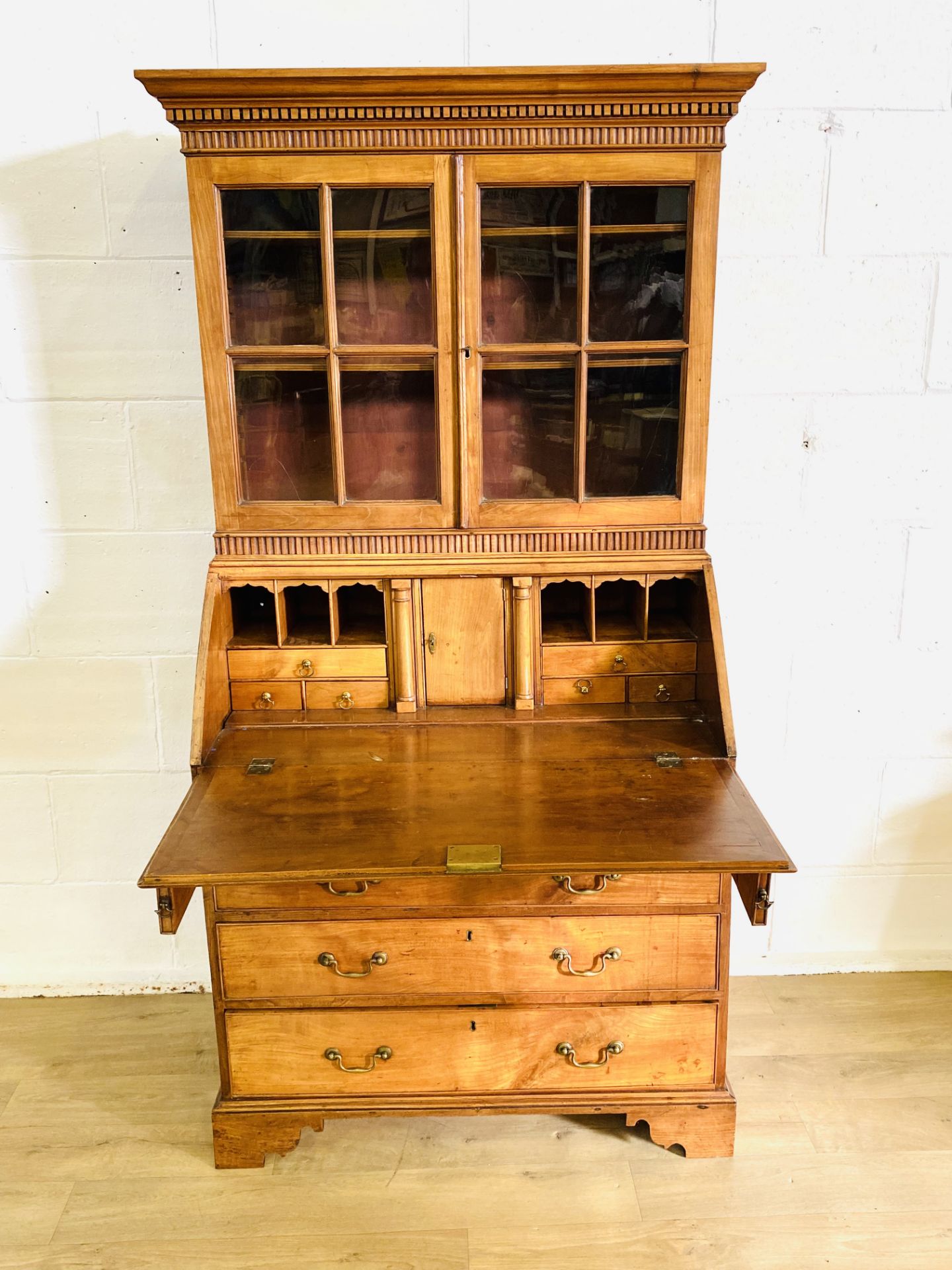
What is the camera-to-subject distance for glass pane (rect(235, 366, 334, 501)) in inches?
77.8

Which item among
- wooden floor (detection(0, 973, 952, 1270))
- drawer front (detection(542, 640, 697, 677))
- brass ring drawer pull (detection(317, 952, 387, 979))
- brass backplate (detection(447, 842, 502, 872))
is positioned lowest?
wooden floor (detection(0, 973, 952, 1270))

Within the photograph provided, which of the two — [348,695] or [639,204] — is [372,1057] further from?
[639,204]

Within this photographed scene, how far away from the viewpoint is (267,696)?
2125 millimetres

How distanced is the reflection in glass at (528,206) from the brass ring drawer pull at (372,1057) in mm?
1545

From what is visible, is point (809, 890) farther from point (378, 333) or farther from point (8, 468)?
point (8, 468)

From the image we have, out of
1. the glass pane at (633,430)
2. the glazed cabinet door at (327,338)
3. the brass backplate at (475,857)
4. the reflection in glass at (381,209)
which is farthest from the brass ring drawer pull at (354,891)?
the reflection in glass at (381,209)

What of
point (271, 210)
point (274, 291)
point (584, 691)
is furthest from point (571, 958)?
point (271, 210)

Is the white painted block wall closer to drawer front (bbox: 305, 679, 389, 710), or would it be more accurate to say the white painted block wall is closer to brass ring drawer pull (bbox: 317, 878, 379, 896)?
drawer front (bbox: 305, 679, 389, 710)

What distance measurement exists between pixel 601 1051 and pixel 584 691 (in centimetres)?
70

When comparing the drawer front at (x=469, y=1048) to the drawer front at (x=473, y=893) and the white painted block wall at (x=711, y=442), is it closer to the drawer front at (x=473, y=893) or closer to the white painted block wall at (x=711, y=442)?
the drawer front at (x=473, y=893)

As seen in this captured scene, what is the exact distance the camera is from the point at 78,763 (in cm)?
244

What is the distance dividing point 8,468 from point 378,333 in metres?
0.93

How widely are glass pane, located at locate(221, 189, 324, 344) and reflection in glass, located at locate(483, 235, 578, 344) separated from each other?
32 centimetres

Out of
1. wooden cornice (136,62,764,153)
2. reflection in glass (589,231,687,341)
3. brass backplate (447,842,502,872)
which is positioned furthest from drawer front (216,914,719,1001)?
wooden cornice (136,62,764,153)
